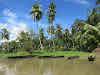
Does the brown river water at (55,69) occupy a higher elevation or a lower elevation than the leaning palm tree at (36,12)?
lower

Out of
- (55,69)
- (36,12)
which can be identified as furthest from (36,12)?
(55,69)

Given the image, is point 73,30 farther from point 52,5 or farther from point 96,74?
point 96,74

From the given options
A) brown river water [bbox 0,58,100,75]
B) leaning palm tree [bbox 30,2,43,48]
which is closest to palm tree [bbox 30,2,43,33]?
leaning palm tree [bbox 30,2,43,48]

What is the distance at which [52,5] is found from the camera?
1174 inches

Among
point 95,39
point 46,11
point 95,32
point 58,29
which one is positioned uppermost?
point 46,11

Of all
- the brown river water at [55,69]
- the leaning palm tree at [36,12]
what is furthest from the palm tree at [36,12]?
the brown river water at [55,69]

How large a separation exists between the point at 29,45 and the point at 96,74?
21.8m

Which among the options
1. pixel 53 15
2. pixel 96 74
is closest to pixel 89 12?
pixel 53 15

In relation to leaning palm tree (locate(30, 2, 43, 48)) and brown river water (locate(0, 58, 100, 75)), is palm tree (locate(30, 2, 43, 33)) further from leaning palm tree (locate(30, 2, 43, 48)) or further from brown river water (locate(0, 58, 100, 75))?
brown river water (locate(0, 58, 100, 75))

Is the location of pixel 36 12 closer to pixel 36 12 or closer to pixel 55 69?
pixel 36 12

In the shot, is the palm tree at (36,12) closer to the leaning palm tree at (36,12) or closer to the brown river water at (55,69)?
the leaning palm tree at (36,12)

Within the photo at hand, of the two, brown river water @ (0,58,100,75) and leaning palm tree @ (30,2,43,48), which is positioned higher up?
leaning palm tree @ (30,2,43,48)

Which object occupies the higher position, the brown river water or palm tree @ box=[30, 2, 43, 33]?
palm tree @ box=[30, 2, 43, 33]

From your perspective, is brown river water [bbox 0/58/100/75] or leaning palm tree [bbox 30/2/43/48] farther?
leaning palm tree [bbox 30/2/43/48]
